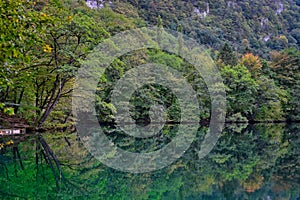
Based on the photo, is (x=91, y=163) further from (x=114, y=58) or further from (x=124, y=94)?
(x=124, y=94)

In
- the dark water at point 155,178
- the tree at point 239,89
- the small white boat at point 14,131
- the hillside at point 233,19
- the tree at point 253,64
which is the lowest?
the dark water at point 155,178

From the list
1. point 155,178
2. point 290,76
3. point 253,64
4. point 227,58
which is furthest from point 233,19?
point 155,178

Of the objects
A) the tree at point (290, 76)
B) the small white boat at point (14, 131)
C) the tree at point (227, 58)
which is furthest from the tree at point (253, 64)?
the small white boat at point (14, 131)

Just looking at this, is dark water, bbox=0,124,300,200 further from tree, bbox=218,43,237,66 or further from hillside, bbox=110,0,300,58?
hillside, bbox=110,0,300,58

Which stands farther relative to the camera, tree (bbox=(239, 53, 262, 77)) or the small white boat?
tree (bbox=(239, 53, 262, 77))

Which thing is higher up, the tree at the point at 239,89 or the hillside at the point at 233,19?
the hillside at the point at 233,19

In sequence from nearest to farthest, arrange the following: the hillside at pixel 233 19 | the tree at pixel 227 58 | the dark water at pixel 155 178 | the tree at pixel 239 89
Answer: the dark water at pixel 155 178 < the tree at pixel 239 89 < the tree at pixel 227 58 < the hillside at pixel 233 19

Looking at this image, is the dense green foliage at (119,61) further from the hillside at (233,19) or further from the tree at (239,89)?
the hillside at (233,19)

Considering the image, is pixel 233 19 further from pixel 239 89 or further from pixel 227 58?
pixel 239 89

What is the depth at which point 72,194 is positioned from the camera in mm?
4906

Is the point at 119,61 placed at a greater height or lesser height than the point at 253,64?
lesser

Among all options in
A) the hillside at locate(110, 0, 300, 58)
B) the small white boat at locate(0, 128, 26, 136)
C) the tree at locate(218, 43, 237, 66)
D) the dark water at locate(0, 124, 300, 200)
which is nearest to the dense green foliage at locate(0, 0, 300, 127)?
the tree at locate(218, 43, 237, 66)

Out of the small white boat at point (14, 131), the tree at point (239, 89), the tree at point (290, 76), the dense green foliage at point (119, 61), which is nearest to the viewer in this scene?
the dense green foliage at point (119, 61)

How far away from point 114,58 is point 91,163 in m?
9.14
